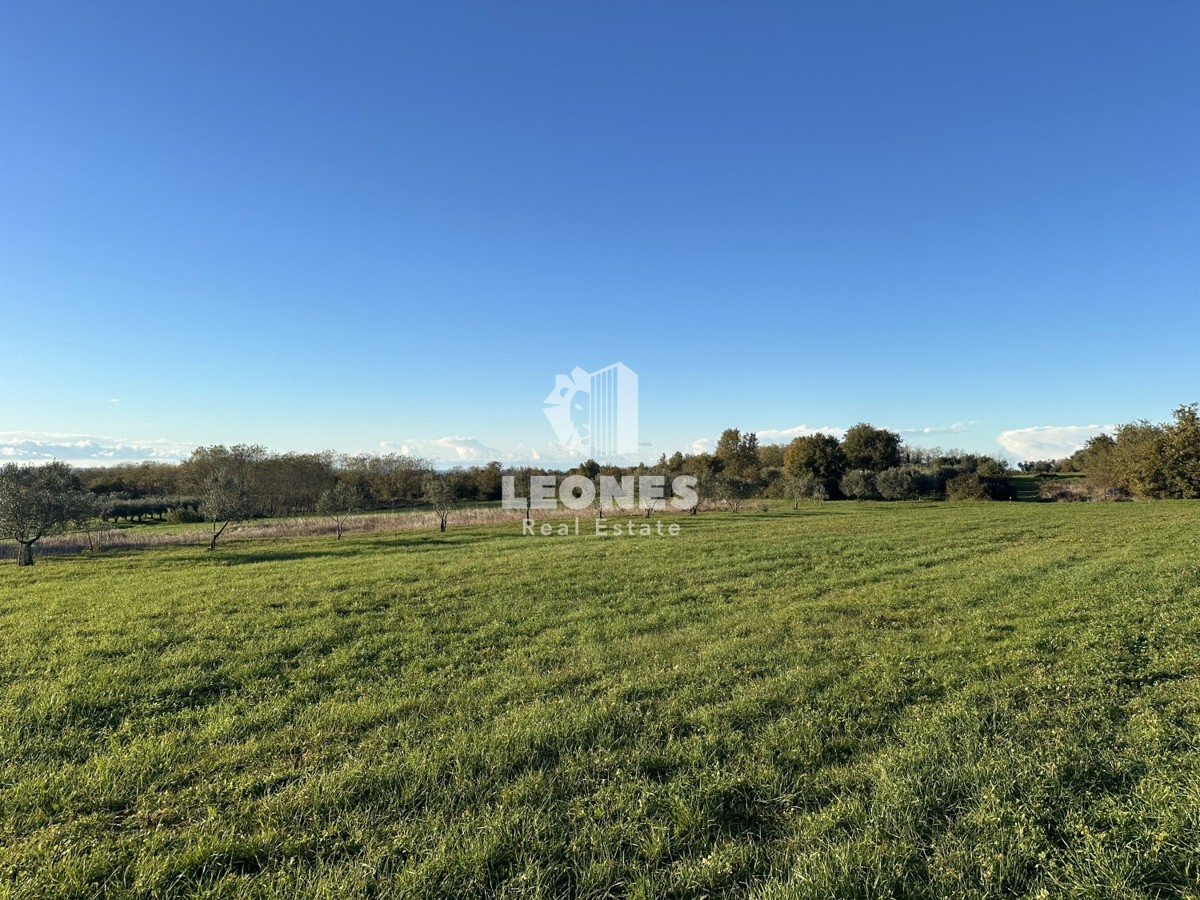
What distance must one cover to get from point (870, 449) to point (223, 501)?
61268 millimetres

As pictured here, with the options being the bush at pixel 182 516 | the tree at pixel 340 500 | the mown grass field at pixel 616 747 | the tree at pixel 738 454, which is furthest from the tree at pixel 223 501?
the tree at pixel 738 454

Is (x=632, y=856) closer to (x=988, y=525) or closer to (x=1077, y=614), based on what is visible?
(x=1077, y=614)

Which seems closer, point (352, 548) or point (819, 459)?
point (352, 548)

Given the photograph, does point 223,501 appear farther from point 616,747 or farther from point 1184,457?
point 1184,457

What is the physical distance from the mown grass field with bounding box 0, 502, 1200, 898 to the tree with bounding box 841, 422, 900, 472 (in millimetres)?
54064

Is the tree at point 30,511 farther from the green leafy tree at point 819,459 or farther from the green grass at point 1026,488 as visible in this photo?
the green grass at point 1026,488

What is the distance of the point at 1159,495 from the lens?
131 ft

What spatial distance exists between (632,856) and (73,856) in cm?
346

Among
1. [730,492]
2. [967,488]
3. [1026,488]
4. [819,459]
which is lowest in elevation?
[1026,488]

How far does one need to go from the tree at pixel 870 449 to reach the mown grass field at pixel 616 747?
54064 millimetres

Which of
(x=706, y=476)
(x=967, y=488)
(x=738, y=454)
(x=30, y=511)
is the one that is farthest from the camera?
(x=738, y=454)

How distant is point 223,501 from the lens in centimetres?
2497

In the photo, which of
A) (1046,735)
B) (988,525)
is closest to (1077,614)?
(1046,735)

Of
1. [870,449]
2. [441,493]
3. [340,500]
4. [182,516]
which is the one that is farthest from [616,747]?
[870,449]
